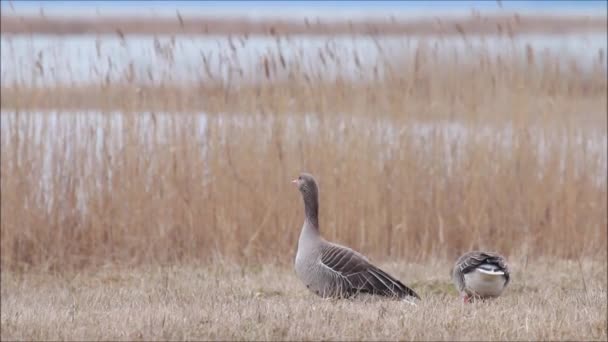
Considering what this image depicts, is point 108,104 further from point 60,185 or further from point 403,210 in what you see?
point 403,210

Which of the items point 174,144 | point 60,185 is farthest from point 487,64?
point 60,185

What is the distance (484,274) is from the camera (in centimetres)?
736

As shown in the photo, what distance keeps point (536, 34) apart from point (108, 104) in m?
4.75

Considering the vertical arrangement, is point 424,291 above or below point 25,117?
below

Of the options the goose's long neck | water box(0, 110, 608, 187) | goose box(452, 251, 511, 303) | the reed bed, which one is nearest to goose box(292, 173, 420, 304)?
the goose's long neck

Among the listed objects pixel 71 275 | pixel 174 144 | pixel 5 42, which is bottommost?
pixel 71 275

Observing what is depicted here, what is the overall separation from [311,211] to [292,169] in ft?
8.48

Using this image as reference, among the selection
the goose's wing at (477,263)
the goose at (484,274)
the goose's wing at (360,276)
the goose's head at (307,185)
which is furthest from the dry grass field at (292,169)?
the goose's wing at (360,276)

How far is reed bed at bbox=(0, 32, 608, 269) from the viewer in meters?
10.5

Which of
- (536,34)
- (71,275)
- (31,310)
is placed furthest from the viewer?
(536,34)

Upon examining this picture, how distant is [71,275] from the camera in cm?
1009

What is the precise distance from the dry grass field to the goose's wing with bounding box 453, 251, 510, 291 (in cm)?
191

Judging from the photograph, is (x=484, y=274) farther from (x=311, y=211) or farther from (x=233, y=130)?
(x=233, y=130)

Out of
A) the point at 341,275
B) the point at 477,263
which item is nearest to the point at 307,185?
the point at 341,275
